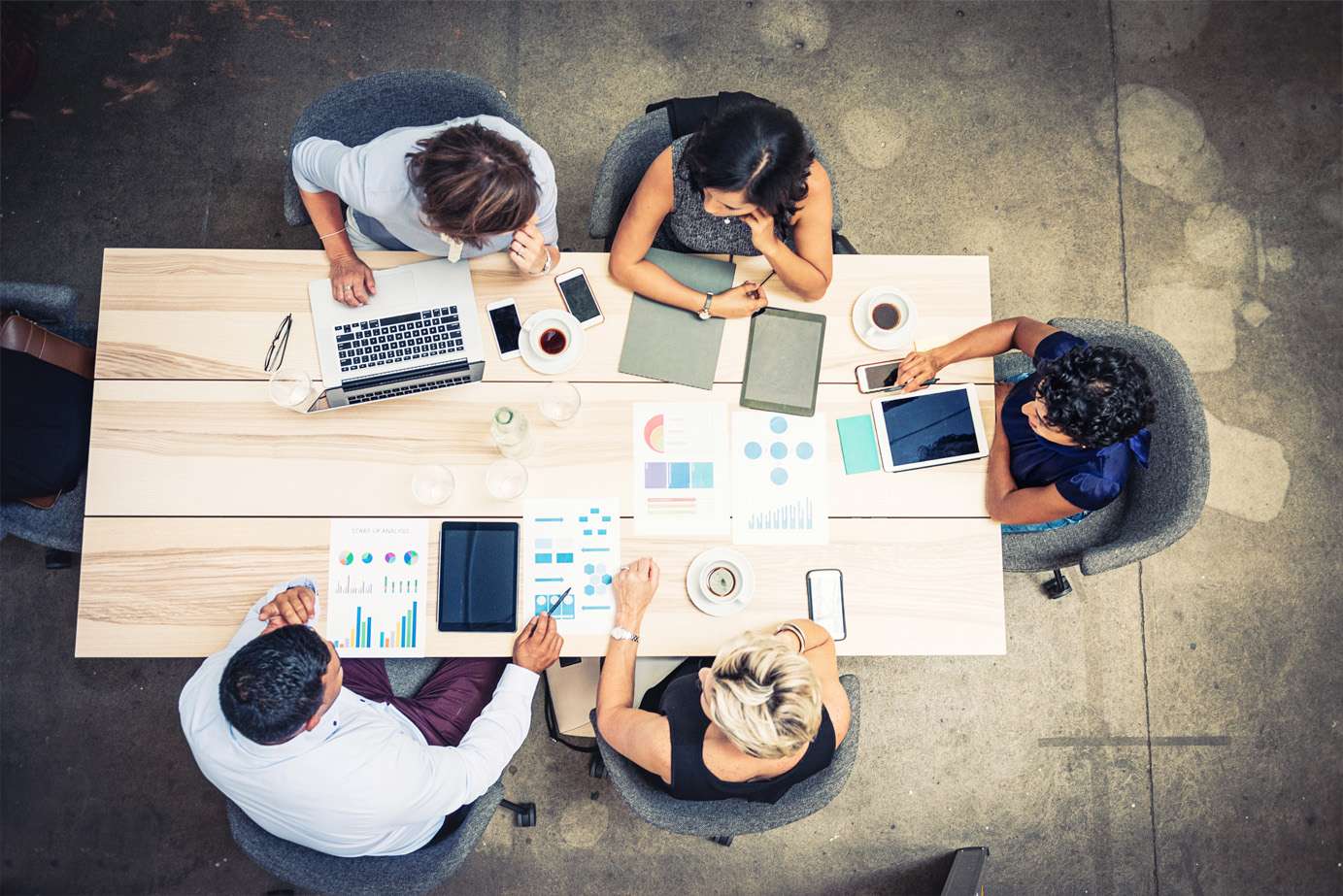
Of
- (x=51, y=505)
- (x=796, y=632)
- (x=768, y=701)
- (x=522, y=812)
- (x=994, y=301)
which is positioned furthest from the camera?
(x=994, y=301)

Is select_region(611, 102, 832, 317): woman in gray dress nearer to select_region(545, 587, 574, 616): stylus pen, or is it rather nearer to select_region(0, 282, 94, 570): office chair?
select_region(545, 587, 574, 616): stylus pen

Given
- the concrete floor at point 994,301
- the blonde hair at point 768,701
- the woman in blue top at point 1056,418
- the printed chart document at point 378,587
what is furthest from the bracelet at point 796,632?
the concrete floor at point 994,301

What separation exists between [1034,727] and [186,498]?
8.17 ft

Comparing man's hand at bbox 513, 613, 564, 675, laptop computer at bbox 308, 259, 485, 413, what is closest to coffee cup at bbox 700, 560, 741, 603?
man's hand at bbox 513, 613, 564, 675

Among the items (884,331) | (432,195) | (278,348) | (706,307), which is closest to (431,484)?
(278,348)

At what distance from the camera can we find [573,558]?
1.77m

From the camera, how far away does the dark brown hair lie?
1619mm

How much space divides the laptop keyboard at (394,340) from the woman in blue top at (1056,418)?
1024 mm

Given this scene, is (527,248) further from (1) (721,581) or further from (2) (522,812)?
(2) (522,812)

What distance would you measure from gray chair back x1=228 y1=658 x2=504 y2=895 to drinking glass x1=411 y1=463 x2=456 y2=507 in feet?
2.27

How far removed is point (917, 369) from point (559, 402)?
0.79 m

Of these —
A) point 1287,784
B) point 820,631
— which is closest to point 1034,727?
point 1287,784

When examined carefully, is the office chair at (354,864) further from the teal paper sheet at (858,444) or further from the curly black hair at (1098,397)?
the curly black hair at (1098,397)

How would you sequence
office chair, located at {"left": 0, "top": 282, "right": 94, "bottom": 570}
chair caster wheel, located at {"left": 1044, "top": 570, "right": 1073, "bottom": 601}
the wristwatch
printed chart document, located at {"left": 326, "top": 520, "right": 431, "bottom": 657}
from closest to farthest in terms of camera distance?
printed chart document, located at {"left": 326, "top": 520, "right": 431, "bottom": 657} → the wristwatch → office chair, located at {"left": 0, "top": 282, "right": 94, "bottom": 570} → chair caster wheel, located at {"left": 1044, "top": 570, "right": 1073, "bottom": 601}
